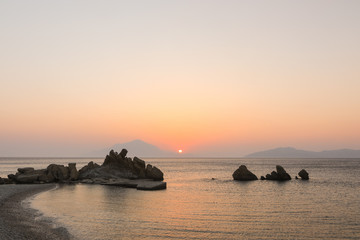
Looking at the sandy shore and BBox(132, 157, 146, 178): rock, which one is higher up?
BBox(132, 157, 146, 178): rock

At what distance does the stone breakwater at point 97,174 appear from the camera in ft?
260

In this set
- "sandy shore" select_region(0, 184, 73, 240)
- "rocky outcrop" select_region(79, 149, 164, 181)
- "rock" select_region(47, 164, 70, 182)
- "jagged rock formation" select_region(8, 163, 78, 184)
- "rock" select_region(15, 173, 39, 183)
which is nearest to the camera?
"sandy shore" select_region(0, 184, 73, 240)

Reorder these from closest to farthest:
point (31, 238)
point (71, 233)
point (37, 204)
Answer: point (31, 238) < point (71, 233) < point (37, 204)

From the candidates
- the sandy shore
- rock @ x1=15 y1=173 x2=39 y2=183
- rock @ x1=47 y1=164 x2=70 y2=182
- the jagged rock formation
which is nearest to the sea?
the sandy shore

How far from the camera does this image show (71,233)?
26297 millimetres

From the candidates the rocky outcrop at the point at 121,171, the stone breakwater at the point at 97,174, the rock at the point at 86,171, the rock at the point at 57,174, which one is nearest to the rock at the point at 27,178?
the stone breakwater at the point at 97,174

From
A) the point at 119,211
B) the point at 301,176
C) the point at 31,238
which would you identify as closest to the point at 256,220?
the point at 119,211

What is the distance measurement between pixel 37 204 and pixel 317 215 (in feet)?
120

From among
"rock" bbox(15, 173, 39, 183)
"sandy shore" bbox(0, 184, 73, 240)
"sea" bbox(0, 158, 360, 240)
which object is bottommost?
"sea" bbox(0, 158, 360, 240)

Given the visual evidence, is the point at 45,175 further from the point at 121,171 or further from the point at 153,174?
the point at 153,174

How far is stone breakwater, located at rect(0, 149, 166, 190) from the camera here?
79.4 m

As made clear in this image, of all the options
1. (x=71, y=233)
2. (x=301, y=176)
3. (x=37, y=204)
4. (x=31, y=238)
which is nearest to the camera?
(x=31, y=238)

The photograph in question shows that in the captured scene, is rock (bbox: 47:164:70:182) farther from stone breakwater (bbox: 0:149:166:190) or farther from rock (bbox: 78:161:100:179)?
rock (bbox: 78:161:100:179)

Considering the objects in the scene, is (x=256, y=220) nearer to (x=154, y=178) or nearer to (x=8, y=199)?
(x=8, y=199)
